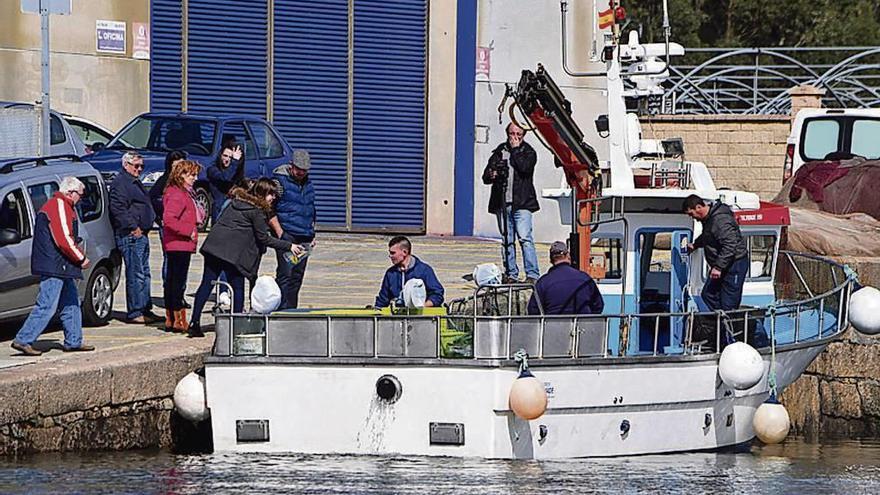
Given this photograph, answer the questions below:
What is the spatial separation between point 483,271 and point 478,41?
11614mm

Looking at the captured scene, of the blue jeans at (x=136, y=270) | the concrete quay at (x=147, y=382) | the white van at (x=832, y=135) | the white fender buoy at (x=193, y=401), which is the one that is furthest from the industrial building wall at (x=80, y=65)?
the white fender buoy at (x=193, y=401)

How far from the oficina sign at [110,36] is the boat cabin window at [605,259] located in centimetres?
1216

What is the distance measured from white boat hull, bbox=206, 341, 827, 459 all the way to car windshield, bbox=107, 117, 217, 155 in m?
9.92

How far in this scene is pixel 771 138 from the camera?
89.0ft

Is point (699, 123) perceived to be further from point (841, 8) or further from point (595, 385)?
point (841, 8)

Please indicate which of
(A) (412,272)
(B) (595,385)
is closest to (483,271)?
(A) (412,272)

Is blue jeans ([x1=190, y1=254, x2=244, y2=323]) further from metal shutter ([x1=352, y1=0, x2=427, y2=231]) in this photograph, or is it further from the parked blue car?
metal shutter ([x1=352, y1=0, x2=427, y2=231])

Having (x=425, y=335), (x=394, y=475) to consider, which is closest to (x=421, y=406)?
(x=425, y=335)

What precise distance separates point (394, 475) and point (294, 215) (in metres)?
4.56

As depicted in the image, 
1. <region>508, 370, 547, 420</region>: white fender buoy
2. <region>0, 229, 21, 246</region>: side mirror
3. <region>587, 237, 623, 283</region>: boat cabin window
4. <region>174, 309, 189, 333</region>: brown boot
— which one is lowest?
<region>508, 370, 547, 420</region>: white fender buoy

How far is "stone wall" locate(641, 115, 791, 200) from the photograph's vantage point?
27.0 m

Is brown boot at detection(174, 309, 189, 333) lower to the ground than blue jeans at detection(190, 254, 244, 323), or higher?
lower

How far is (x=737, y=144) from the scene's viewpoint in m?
27.2

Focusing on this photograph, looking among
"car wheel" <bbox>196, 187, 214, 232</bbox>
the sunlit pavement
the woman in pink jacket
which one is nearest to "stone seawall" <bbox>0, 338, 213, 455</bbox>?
the sunlit pavement
